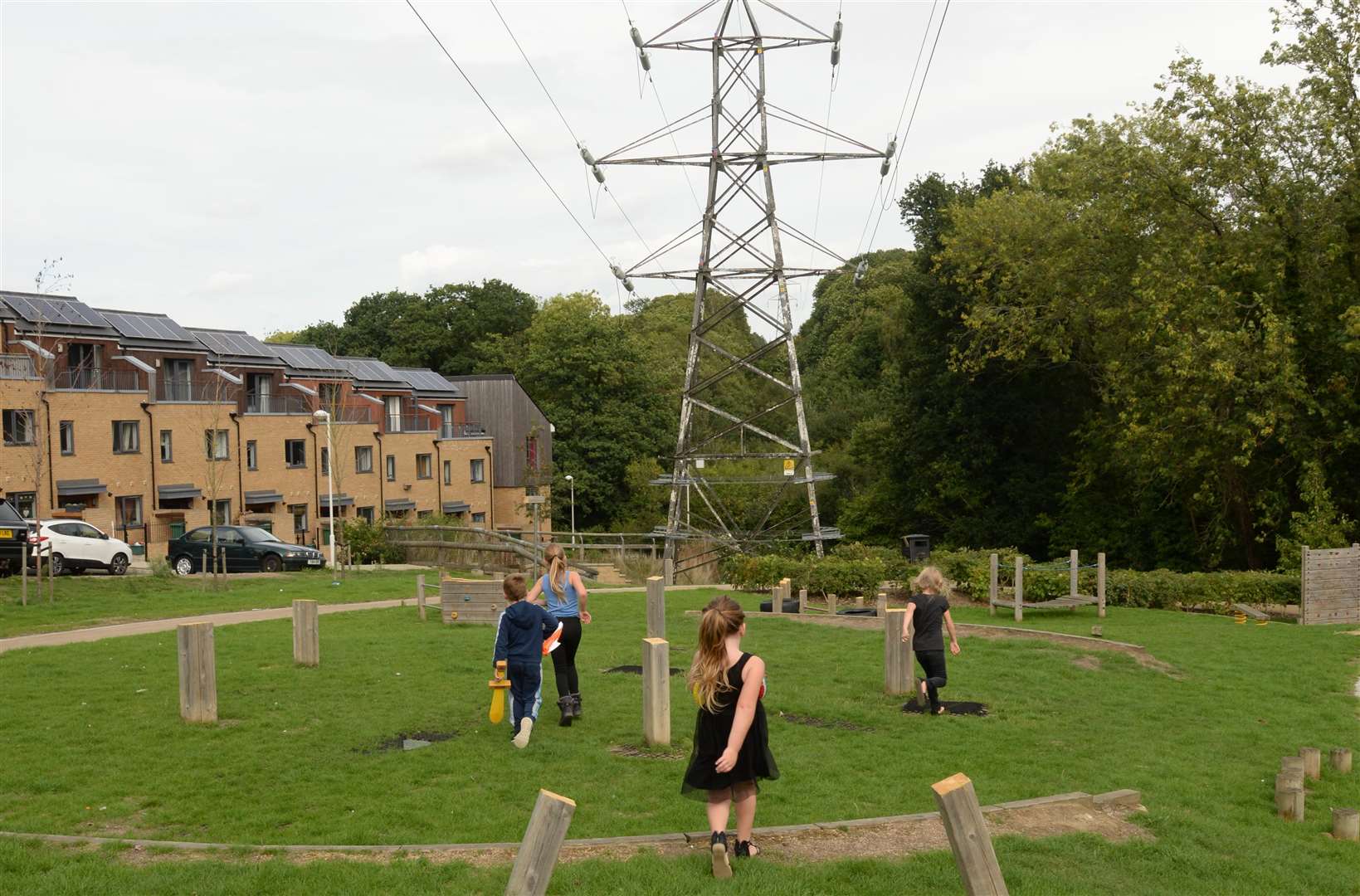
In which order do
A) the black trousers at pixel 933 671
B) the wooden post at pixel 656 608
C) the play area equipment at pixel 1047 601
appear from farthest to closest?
the play area equipment at pixel 1047 601, the wooden post at pixel 656 608, the black trousers at pixel 933 671

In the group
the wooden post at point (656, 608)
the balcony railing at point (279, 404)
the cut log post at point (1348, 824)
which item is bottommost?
the cut log post at point (1348, 824)

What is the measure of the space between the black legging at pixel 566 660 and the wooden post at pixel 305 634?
480cm

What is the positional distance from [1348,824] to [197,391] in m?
48.6

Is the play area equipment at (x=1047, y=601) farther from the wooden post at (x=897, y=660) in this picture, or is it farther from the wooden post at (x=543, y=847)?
the wooden post at (x=543, y=847)

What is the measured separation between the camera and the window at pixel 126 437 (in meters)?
45.9

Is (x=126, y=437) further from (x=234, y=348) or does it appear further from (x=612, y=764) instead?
(x=612, y=764)

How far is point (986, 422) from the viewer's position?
44.3m

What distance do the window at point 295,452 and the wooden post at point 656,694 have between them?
4467cm

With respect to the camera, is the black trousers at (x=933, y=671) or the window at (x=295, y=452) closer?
the black trousers at (x=933, y=671)

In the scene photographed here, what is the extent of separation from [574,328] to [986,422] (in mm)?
33168

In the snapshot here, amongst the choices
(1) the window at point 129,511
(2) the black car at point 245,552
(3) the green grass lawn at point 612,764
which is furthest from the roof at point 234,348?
(3) the green grass lawn at point 612,764

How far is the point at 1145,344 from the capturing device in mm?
33969

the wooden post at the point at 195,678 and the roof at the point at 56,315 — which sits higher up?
the roof at the point at 56,315

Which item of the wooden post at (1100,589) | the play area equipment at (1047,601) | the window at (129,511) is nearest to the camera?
the play area equipment at (1047,601)
